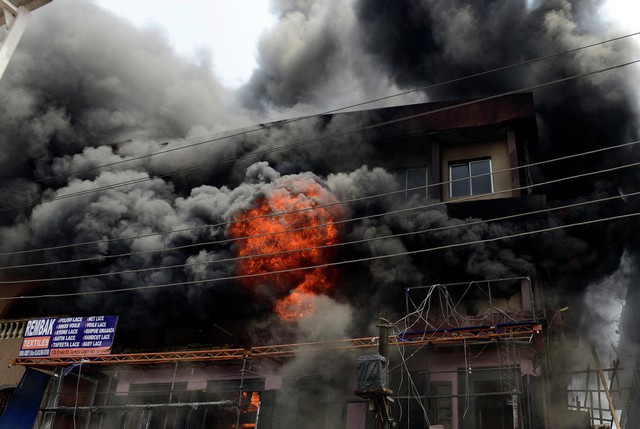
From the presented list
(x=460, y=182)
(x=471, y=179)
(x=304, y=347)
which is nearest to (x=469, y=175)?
(x=471, y=179)

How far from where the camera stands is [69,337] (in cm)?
1939

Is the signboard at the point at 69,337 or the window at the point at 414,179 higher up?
the window at the point at 414,179

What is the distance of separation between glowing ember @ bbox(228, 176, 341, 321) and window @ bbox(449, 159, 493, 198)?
4254mm

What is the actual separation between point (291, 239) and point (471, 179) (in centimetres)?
665

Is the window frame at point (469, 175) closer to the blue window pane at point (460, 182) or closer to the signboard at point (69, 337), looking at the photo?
the blue window pane at point (460, 182)

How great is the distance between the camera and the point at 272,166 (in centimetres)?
2325

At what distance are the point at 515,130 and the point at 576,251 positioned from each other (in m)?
4.68

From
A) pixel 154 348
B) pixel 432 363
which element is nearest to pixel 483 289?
pixel 432 363

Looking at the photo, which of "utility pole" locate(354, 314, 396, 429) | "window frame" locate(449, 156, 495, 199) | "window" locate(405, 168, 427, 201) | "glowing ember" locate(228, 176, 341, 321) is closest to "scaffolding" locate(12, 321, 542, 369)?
"glowing ember" locate(228, 176, 341, 321)

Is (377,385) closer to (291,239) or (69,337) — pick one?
(291,239)

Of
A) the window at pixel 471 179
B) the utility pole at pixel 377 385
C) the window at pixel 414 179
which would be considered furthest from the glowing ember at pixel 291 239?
the utility pole at pixel 377 385

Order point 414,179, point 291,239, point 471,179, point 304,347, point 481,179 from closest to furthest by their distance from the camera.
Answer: point 304,347 → point 481,179 → point 471,179 → point 291,239 → point 414,179

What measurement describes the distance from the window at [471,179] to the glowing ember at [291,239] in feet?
Answer: 14.0

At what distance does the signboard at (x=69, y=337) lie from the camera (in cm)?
1906
